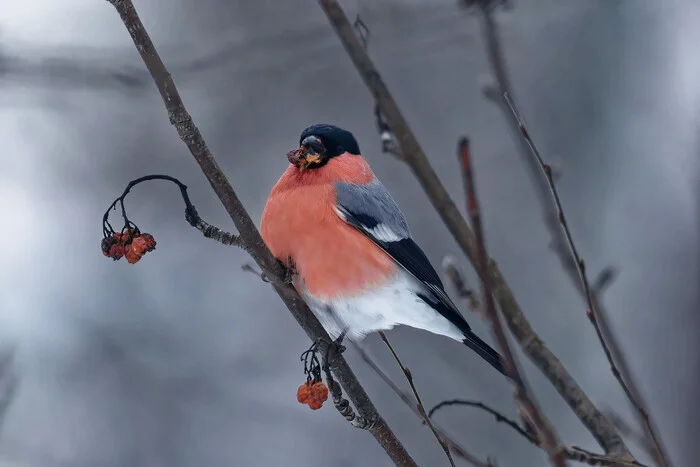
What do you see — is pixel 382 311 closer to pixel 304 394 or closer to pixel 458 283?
pixel 304 394

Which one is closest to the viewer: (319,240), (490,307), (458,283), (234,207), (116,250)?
(490,307)

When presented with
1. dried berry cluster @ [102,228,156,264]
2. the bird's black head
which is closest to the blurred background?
the bird's black head

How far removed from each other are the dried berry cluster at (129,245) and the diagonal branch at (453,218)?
0.70 meters

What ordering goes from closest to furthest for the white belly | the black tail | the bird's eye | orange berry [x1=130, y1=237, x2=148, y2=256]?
orange berry [x1=130, y1=237, x2=148, y2=256], the black tail, the white belly, the bird's eye

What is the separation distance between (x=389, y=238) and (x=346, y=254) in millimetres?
183

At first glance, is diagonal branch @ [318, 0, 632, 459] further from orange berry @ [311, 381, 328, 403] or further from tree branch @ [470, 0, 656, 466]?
orange berry @ [311, 381, 328, 403]

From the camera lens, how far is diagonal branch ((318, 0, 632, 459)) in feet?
3.47

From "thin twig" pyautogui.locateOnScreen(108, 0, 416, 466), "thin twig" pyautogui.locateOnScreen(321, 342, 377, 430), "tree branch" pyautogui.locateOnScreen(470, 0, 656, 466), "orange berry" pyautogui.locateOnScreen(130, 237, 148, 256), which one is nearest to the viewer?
"tree branch" pyautogui.locateOnScreen(470, 0, 656, 466)

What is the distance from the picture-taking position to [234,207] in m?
1.41

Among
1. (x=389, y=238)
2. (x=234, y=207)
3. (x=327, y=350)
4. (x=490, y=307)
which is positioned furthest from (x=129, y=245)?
(x=490, y=307)

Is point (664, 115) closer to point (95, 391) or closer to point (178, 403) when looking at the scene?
point (178, 403)

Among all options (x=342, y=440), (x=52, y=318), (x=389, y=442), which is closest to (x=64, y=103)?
(x=52, y=318)

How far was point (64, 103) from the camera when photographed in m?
3.90

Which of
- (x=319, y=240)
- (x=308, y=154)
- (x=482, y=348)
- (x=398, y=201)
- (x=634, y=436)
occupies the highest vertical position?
(x=398, y=201)
